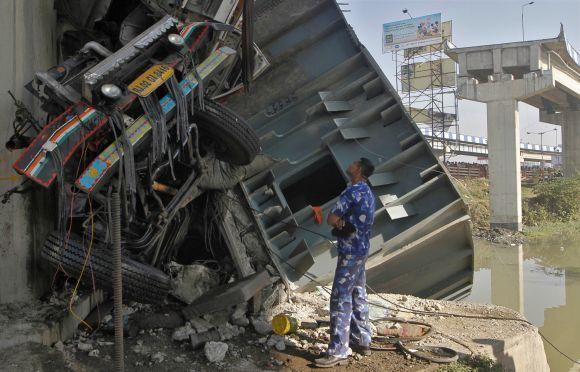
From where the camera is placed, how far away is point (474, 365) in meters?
3.76

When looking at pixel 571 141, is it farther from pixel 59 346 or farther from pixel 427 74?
pixel 59 346

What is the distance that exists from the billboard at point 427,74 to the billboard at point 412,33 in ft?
4.49

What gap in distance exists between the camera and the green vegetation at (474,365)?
3588mm

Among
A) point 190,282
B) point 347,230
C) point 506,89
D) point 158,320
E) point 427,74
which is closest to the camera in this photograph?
point 347,230

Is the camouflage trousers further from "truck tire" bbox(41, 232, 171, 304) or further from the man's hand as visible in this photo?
"truck tire" bbox(41, 232, 171, 304)

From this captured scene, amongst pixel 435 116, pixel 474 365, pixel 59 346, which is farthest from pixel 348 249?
pixel 435 116

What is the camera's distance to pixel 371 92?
613 cm

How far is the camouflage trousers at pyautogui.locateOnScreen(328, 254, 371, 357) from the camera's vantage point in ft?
11.5

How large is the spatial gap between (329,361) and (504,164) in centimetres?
1775

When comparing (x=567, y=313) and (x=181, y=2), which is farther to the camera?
(x=567, y=313)

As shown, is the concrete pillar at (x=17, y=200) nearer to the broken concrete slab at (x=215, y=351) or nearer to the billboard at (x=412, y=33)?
the broken concrete slab at (x=215, y=351)

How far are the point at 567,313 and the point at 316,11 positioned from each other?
6.86 meters

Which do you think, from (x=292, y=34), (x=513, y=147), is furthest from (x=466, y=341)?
(x=513, y=147)

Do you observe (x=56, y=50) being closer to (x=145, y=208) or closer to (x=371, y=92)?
(x=145, y=208)
